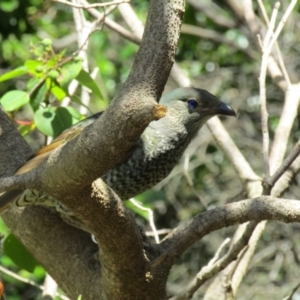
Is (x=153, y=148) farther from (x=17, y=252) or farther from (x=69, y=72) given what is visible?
(x=17, y=252)

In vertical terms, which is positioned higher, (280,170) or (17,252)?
(280,170)

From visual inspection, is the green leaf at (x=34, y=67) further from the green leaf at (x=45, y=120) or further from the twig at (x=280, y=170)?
the twig at (x=280, y=170)

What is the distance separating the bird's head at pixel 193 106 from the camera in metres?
3.40

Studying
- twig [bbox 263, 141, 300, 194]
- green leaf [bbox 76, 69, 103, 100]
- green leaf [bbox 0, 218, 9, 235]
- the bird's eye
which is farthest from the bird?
twig [bbox 263, 141, 300, 194]

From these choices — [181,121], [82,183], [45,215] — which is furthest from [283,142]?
[82,183]

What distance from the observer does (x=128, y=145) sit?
5.65ft

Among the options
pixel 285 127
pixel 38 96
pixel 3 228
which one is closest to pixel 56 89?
pixel 38 96

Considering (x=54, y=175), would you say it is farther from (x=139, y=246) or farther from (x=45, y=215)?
(x=45, y=215)

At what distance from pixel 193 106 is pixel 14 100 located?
87cm

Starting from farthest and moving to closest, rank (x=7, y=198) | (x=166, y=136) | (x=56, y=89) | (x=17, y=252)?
(x=166, y=136)
(x=56, y=89)
(x=17, y=252)
(x=7, y=198)

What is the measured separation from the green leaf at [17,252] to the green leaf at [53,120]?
49 cm

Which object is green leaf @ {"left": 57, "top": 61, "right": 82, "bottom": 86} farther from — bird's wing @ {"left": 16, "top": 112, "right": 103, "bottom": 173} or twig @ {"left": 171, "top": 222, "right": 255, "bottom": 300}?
twig @ {"left": 171, "top": 222, "right": 255, "bottom": 300}

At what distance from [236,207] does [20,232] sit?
1.05 meters

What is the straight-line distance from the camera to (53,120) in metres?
3.12
